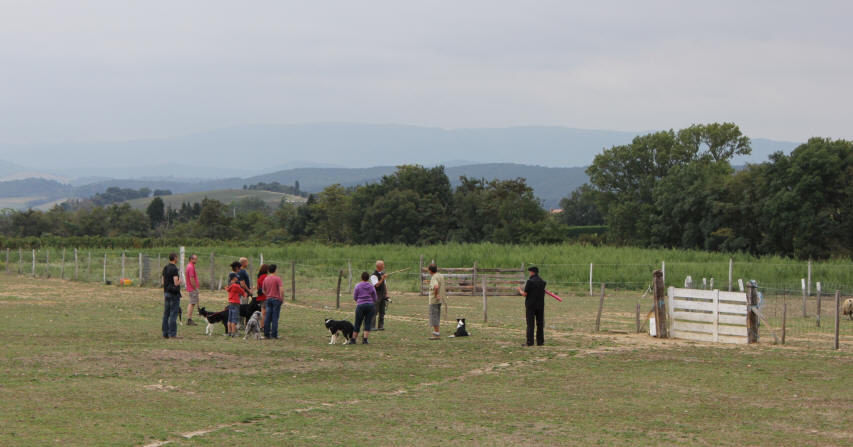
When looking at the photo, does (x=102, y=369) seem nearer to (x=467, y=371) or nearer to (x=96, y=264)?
(x=467, y=371)

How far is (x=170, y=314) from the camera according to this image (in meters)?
18.5

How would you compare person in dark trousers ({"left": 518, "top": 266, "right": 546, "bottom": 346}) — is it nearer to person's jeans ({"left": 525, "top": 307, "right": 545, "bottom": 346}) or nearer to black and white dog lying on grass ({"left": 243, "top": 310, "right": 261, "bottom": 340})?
person's jeans ({"left": 525, "top": 307, "right": 545, "bottom": 346})

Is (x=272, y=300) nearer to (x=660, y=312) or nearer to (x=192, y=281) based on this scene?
(x=192, y=281)

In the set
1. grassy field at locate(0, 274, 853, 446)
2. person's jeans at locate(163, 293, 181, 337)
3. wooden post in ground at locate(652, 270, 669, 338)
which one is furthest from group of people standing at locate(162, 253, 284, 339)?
wooden post in ground at locate(652, 270, 669, 338)

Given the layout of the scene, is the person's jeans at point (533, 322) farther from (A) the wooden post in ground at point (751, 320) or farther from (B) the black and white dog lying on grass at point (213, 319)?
(B) the black and white dog lying on grass at point (213, 319)

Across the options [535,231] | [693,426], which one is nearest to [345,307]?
[693,426]

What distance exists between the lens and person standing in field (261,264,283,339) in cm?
1864

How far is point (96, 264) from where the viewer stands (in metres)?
52.5

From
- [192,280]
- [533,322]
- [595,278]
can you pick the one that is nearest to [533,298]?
[533,322]

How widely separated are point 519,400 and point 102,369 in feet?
22.4

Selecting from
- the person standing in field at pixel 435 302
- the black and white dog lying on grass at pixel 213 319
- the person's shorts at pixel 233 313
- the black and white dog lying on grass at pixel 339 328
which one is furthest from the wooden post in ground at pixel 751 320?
the black and white dog lying on grass at pixel 213 319

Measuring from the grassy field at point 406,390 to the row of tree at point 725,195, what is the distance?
46.1 metres

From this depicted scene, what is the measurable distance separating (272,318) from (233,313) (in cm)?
104

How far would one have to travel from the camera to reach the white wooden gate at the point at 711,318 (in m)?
20.2
